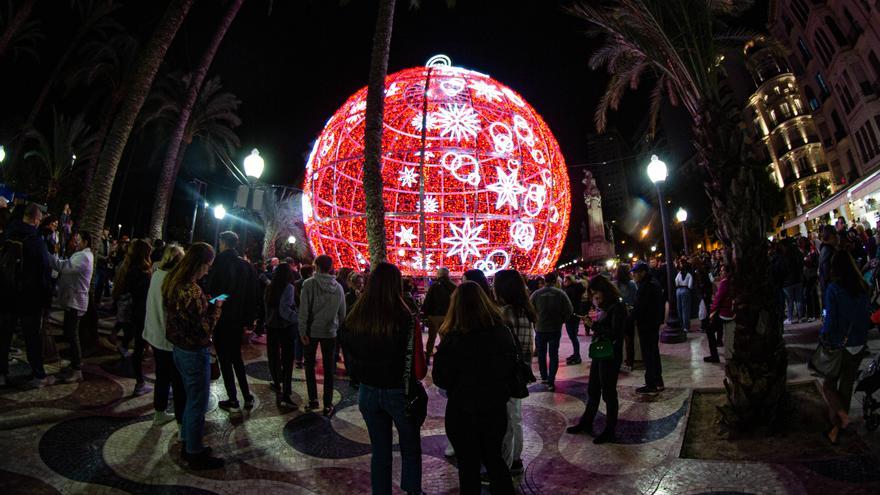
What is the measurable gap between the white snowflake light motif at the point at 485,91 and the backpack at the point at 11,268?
398 inches

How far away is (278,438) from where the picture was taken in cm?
489

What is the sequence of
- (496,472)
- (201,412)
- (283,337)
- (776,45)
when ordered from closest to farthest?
(496,472) < (201,412) < (283,337) < (776,45)

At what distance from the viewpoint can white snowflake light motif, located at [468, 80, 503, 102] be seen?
40.0 ft

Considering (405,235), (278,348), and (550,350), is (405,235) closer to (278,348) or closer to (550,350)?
(550,350)

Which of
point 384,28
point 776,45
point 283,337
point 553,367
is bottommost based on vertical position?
point 553,367

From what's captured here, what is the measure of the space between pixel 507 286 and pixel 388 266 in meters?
1.72

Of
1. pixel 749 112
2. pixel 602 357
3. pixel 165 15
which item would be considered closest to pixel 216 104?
pixel 165 15

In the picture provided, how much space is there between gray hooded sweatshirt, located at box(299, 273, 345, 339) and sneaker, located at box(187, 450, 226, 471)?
1767 millimetres

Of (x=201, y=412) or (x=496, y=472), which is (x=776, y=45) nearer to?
(x=496, y=472)

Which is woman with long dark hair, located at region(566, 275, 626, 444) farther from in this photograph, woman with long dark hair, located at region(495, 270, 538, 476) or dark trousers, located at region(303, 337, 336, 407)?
dark trousers, located at region(303, 337, 336, 407)

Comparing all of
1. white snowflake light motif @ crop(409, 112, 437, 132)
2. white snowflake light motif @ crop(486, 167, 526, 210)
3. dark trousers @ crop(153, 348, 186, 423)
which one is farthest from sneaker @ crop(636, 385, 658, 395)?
white snowflake light motif @ crop(409, 112, 437, 132)

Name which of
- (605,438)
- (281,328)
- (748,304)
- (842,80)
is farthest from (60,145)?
(842,80)

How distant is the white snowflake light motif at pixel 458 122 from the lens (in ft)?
38.6

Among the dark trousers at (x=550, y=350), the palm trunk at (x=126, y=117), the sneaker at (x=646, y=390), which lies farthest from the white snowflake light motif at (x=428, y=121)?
the sneaker at (x=646, y=390)
